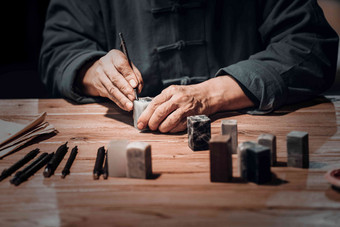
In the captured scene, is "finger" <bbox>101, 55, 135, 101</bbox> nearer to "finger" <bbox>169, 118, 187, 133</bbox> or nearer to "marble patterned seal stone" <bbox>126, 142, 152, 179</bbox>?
"finger" <bbox>169, 118, 187, 133</bbox>

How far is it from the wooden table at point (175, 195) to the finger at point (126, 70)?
0.98ft

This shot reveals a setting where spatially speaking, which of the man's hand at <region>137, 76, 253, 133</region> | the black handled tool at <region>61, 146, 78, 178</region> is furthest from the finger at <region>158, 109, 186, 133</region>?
the black handled tool at <region>61, 146, 78, 178</region>

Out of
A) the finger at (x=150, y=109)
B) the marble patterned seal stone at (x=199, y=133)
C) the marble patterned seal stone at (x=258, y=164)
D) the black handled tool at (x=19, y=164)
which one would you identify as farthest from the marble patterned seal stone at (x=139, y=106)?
the marble patterned seal stone at (x=258, y=164)

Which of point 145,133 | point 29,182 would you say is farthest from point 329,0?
point 29,182

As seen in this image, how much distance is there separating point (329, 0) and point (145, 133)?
2708 mm

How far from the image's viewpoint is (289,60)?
1601 mm

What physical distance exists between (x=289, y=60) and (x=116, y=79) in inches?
30.2

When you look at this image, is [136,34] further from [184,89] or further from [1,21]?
[1,21]

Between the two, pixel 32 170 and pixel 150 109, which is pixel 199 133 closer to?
pixel 150 109

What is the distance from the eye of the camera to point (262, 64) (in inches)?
60.8

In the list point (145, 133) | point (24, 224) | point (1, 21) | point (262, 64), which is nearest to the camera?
point (24, 224)

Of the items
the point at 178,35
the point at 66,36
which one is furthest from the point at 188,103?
the point at 66,36

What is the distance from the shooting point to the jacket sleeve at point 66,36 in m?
1.93

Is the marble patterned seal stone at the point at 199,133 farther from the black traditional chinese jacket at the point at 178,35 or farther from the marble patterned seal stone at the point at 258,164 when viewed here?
the black traditional chinese jacket at the point at 178,35
